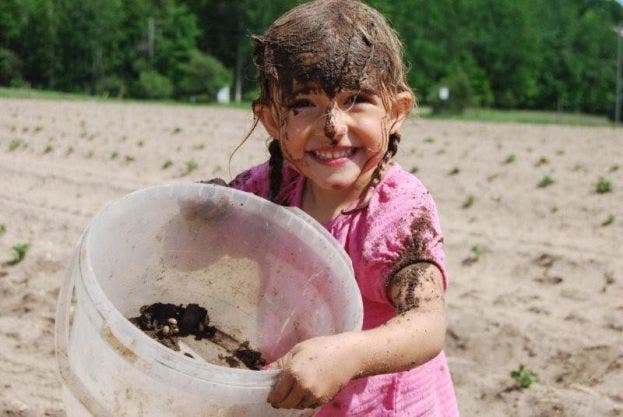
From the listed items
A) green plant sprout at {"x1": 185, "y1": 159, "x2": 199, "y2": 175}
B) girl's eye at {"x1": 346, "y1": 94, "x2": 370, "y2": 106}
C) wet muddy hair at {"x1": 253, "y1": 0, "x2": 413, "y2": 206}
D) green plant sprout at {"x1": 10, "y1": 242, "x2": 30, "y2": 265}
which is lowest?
green plant sprout at {"x1": 185, "y1": 159, "x2": 199, "y2": 175}

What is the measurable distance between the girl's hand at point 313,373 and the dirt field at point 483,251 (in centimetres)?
118

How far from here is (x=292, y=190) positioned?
2178mm

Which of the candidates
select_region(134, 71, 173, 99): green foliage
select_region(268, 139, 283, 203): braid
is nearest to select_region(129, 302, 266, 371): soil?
select_region(268, 139, 283, 203): braid

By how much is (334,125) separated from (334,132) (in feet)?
0.05

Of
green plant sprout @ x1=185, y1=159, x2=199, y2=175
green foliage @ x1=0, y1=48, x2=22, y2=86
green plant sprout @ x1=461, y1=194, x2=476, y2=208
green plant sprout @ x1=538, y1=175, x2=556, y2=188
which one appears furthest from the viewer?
green foliage @ x1=0, y1=48, x2=22, y2=86

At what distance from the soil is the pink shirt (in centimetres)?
23

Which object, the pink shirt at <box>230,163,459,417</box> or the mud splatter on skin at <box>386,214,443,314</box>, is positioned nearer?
the mud splatter on skin at <box>386,214,443,314</box>

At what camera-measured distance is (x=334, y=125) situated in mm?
1816

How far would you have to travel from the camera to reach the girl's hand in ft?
4.68

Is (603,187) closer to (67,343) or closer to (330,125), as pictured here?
(330,125)

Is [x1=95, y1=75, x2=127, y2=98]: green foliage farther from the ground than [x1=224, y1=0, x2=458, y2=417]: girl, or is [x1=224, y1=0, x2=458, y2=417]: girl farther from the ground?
[x1=224, y1=0, x2=458, y2=417]: girl

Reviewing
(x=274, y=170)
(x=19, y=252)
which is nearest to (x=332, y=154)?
(x=274, y=170)

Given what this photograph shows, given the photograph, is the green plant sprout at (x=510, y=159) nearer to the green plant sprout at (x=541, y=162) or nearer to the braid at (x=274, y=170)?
the green plant sprout at (x=541, y=162)

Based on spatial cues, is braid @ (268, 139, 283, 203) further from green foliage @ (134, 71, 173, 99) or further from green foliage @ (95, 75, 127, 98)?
green foliage @ (95, 75, 127, 98)
